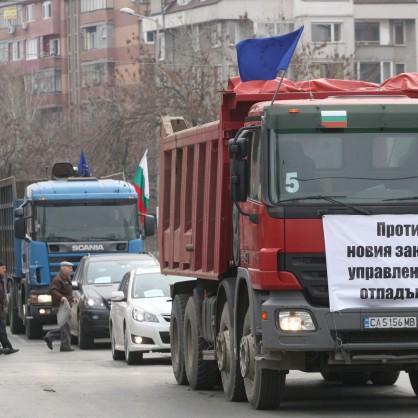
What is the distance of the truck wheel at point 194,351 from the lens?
59.1 feet

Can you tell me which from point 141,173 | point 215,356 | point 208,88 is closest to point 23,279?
point 141,173

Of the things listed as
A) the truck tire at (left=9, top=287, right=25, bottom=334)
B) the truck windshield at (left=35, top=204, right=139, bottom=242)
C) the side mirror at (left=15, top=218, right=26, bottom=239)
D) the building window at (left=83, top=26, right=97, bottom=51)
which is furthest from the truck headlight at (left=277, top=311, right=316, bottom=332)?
the building window at (left=83, top=26, right=97, bottom=51)

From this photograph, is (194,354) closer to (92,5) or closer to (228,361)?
(228,361)

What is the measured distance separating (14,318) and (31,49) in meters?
92.4

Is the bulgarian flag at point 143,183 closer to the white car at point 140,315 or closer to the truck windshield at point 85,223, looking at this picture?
the truck windshield at point 85,223

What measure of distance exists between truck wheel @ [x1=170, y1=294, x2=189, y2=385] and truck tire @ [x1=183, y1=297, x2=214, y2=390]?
1.26 ft

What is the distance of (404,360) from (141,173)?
29.2m

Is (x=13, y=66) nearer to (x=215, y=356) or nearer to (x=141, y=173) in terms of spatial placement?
(x=141, y=173)

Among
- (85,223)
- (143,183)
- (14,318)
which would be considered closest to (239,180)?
(85,223)

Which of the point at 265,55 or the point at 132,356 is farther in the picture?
the point at 132,356

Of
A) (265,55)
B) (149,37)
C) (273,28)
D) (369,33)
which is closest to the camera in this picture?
(265,55)

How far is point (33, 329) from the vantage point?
32688mm

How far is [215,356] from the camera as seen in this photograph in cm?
1706

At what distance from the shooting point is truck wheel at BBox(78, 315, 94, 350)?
2838 centimetres
